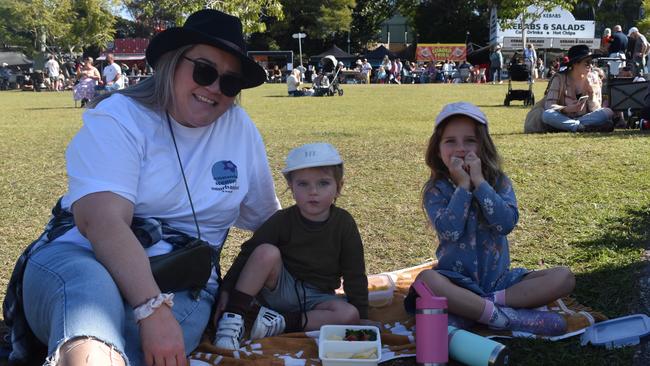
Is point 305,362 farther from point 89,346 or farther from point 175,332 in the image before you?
point 89,346

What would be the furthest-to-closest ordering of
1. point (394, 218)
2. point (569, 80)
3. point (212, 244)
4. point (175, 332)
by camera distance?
point (569, 80) → point (394, 218) → point (212, 244) → point (175, 332)

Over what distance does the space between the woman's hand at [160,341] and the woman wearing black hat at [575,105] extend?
29.6ft

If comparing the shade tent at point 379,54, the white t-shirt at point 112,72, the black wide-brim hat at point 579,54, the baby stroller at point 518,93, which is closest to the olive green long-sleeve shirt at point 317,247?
the black wide-brim hat at point 579,54

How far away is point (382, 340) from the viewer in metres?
3.16

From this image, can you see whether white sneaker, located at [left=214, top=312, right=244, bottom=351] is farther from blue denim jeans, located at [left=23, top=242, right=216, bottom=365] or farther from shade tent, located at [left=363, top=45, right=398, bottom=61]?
shade tent, located at [left=363, top=45, right=398, bottom=61]

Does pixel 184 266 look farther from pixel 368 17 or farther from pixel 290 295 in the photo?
pixel 368 17

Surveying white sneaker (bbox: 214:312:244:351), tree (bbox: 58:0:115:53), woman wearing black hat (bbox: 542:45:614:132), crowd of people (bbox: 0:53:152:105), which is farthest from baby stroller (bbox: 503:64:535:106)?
tree (bbox: 58:0:115:53)

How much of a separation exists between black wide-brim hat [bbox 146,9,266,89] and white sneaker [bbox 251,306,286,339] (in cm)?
106

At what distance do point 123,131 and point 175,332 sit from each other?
0.87 meters

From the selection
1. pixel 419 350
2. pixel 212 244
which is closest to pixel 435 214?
pixel 419 350

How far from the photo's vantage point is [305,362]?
2873 millimetres

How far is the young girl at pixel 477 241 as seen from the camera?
10.5ft

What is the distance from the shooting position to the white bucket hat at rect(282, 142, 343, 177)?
326 centimetres

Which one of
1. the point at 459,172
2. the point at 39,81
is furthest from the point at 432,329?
the point at 39,81
